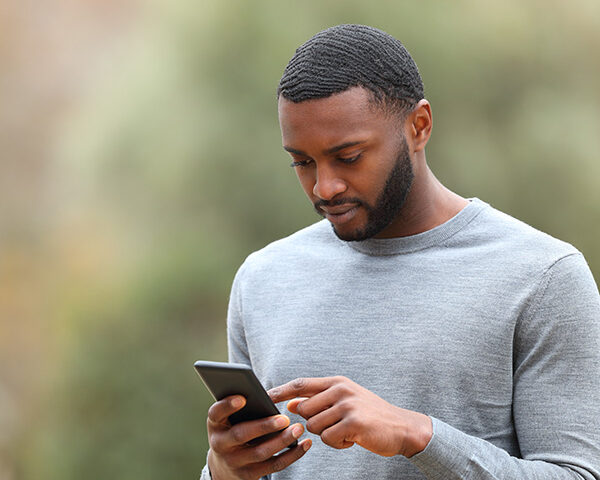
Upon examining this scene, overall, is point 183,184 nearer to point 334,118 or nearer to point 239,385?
point 334,118

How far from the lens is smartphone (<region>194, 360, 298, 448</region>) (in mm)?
1177

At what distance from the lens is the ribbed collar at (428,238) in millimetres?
1472

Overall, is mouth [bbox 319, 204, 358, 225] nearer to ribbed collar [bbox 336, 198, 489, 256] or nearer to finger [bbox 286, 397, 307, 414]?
ribbed collar [bbox 336, 198, 489, 256]

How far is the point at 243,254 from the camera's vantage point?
3.97 meters

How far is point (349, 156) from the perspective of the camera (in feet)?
4.42

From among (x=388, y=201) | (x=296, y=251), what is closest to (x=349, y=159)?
(x=388, y=201)

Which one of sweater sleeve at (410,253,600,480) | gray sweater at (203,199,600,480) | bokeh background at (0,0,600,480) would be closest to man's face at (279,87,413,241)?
gray sweater at (203,199,600,480)

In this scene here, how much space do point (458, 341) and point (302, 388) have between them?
0.96 feet

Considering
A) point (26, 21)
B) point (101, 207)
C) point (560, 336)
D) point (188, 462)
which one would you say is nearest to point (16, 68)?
point (26, 21)

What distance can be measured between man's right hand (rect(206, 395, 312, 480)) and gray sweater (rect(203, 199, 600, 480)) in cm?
16

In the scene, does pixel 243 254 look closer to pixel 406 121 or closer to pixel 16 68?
pixel 16 68

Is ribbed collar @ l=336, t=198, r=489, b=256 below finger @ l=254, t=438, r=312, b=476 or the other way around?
the other way around

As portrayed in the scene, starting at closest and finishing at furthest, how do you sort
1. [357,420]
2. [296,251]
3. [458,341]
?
[357,420] → [458,341] → [296,251]

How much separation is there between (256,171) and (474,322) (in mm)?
2672
